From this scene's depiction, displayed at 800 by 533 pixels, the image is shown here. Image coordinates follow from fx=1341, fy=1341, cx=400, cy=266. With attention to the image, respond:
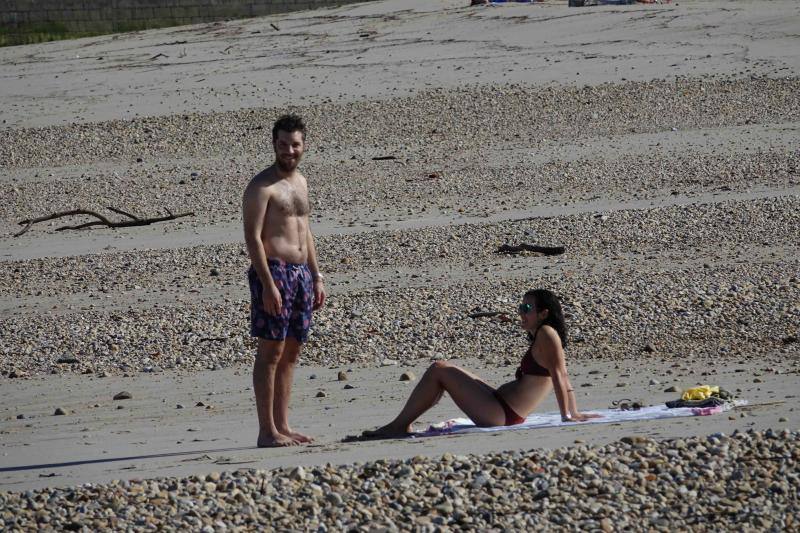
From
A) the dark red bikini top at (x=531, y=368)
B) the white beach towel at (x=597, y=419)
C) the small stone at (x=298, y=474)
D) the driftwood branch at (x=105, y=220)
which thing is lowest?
the white beach towel at (x=597, y=419)

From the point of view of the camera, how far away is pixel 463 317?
381 inches

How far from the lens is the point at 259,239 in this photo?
680cm

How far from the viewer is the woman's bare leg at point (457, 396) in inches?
278

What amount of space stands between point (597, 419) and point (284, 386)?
164 centimetres

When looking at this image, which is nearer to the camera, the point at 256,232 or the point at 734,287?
the point at 256,232

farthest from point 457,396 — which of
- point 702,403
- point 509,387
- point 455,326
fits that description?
point 455,326

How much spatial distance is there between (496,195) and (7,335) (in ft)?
20.8

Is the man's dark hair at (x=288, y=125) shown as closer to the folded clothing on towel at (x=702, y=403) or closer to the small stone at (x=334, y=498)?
the small stone at (x=334, y=498)

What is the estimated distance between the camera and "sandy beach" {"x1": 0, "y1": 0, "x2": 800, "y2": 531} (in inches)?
231

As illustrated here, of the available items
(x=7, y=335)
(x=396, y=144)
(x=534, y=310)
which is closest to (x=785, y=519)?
(x=534, y=310)

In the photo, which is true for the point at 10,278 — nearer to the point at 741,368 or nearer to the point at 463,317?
the point at 463,317

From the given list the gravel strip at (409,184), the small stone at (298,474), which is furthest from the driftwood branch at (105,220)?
the small stone at (298,474)

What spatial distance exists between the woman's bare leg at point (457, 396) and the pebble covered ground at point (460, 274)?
0.86 m

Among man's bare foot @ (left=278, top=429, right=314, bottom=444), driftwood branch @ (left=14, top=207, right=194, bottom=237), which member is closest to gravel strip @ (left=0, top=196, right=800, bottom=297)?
driftwood branch @ (left=14, top=207, right=194, bottom=237)
